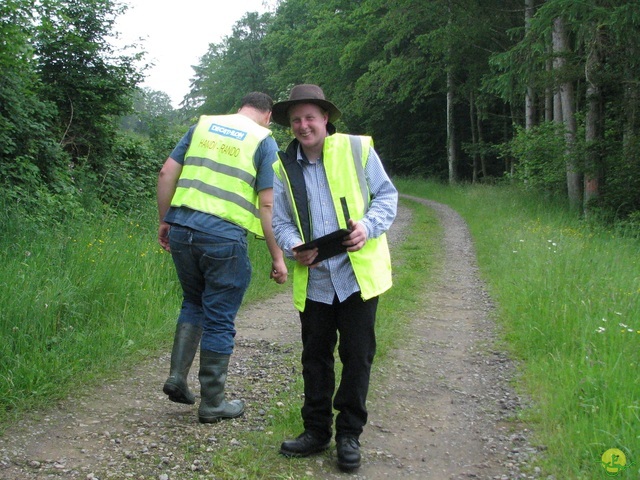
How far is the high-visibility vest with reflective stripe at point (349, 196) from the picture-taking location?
358cm

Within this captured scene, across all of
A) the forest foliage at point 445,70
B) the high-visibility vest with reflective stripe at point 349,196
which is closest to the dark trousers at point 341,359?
the high-visibility vest with reflective stripe at point 349,196

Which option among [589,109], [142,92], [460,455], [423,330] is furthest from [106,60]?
[460,455]

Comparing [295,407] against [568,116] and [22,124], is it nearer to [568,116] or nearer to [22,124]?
[22,124]

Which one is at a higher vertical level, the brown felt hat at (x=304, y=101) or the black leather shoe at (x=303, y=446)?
the brown felt hat at (x=304, y=101)

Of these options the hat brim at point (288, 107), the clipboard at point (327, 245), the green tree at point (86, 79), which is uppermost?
the green tree at point (86, 79)

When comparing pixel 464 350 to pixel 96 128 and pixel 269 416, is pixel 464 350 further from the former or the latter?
pixel 96 128

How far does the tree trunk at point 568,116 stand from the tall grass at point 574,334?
320 cm

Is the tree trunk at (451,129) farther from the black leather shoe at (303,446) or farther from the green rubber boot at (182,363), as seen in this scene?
the black leather shoe at (303,446)

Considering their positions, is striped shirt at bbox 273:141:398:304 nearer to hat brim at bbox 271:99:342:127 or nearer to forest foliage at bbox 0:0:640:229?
hat brim at bbox 271:99:342:127

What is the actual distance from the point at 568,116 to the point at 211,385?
1309cm

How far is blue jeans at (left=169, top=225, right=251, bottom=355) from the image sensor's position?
4086 mm

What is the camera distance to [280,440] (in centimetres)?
390

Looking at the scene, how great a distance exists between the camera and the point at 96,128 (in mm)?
12594

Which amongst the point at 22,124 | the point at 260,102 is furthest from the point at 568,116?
the point at 260,102
